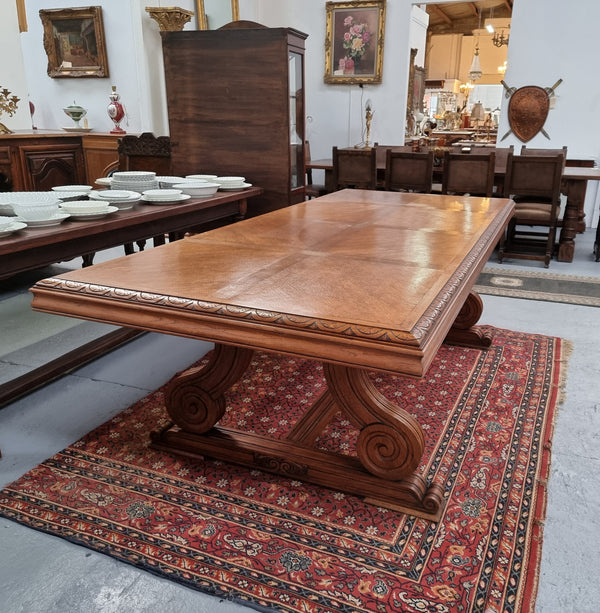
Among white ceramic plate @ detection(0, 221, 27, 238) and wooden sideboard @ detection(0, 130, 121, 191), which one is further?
wooden sideboard @ detection(0, 130, 121, 191)

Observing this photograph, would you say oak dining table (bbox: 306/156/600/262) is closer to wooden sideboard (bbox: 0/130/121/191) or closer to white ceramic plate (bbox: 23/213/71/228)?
white ceramic plate (bbox: 23/213/71/228)

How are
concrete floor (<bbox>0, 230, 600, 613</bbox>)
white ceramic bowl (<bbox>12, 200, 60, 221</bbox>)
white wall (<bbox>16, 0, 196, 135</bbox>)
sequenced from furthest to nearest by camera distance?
white wall (<bbox>16, 0, 196, 135</bbox>)
white ceramic bowl (<bbox>12, 200, 60, 221</bbox>)
concrete floor (<bbox>0, 230, 600, 613</bbox>)

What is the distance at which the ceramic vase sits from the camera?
607cm

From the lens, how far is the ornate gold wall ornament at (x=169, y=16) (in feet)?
18.7

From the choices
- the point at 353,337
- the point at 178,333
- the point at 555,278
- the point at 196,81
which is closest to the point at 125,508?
the point at 178,333

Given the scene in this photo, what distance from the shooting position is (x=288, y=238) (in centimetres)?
215

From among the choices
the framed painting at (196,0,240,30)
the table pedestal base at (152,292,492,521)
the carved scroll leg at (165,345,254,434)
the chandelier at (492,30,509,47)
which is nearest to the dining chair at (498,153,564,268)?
the table pedestal base at (152,292,492,521)

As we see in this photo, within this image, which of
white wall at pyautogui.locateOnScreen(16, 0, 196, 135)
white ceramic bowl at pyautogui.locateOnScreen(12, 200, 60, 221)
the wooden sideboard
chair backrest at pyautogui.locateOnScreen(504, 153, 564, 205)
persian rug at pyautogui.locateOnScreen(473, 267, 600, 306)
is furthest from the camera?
white wall at pyautogui.locateOnScreen(16, 0, 196, 135)

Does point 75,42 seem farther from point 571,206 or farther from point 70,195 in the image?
point 571,206

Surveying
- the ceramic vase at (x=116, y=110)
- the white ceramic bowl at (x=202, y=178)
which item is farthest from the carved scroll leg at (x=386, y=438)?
the ceramic vase at (x=116, y=110)

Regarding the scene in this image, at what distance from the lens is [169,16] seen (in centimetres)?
573

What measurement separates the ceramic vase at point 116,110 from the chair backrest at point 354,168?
247cm

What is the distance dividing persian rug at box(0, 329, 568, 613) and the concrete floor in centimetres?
5

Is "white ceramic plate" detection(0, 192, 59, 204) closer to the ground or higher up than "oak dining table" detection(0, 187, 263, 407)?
higher up
